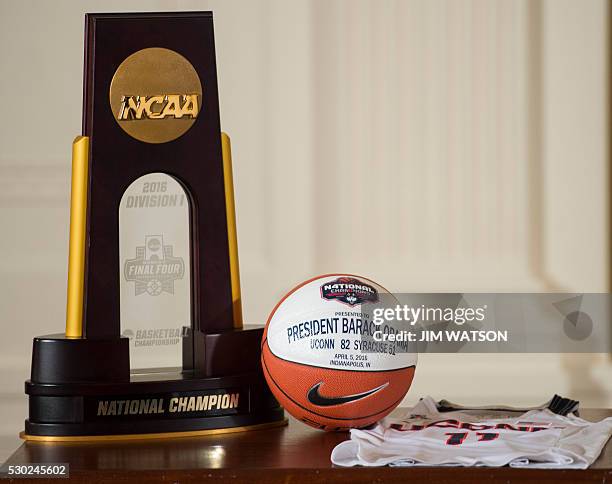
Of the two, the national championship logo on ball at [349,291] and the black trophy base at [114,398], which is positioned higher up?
the national championship logo on ball at [349,291]

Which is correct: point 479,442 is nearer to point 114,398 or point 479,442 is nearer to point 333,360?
point 333,360

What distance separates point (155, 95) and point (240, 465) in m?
0.51

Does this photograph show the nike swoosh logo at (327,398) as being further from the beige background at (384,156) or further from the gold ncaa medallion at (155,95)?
the beige background at (384,156)

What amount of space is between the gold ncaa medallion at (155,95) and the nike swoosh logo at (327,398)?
1.28 ft

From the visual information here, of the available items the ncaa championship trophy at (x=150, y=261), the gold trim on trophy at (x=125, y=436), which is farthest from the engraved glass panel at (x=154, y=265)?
the gold trim on trophy at (x=125, y=436)

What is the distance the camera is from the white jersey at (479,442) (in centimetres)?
92

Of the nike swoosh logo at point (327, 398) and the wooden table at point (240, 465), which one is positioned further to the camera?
the nike swoosh logo at point (327, 398)

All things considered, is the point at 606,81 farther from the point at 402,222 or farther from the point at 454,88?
the point at 402,222

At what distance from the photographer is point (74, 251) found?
1.17 m

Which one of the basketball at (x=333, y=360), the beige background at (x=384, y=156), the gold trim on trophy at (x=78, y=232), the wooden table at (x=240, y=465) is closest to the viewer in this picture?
the wooden table at (x=240, y=465)

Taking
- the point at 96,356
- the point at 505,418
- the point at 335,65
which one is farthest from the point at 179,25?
the point at 335,65

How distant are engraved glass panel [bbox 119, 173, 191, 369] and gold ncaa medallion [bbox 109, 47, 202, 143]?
0.21ft

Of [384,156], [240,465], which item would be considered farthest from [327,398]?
[384,156]

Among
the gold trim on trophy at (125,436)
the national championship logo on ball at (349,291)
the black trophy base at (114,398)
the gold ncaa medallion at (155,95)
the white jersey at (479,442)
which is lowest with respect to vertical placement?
the gold trim on trophy at (125,436)
